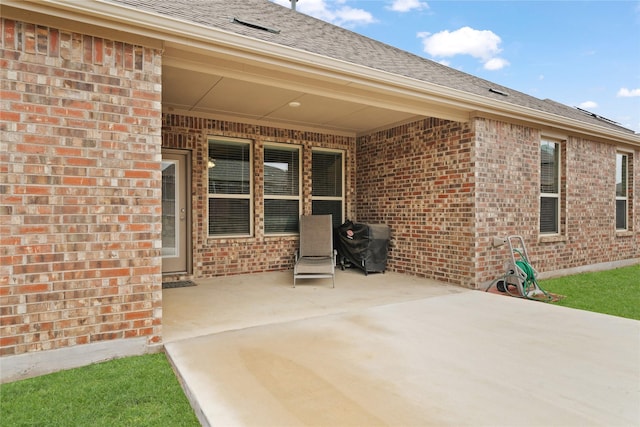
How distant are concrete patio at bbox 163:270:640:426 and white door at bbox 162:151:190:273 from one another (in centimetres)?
151

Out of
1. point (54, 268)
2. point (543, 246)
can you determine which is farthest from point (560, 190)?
point (54, 268)

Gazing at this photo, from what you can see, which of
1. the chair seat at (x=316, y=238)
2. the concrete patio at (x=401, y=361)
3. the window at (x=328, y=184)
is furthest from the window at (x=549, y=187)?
the chair seat at (x=316, y=238)

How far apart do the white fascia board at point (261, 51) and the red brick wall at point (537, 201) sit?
0.38 metres

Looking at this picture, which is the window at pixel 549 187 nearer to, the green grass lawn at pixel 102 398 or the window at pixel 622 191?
the window at pixel 622 191

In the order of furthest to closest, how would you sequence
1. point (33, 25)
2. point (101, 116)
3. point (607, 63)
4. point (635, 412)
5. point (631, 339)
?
point (607, 63) → point (631, 339) → point (101, 116) → point (33, 25) → point (635, 412)

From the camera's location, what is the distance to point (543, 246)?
6.54m

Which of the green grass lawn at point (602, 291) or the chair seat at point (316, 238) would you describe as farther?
the chair seat at point (316, 238)

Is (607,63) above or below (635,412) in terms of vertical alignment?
above

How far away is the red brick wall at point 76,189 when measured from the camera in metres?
2.61

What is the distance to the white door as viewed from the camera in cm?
611

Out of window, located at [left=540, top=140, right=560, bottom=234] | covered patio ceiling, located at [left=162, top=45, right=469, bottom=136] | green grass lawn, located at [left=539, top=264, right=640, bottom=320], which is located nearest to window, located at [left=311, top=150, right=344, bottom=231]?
covered patio ceiling, located at [left=162, top=45, right=469, bottom=136]

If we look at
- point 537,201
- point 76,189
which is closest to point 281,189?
point 76,189

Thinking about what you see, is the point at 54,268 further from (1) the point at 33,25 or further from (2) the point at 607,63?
(2) the point at 607,63

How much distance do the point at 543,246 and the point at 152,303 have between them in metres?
6.57
